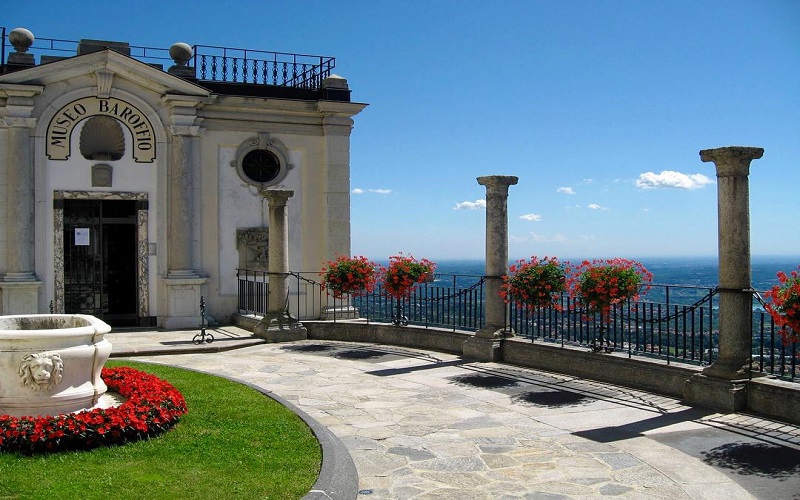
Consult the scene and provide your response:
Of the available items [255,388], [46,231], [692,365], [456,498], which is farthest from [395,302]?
[456,498]

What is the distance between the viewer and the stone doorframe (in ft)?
50.0

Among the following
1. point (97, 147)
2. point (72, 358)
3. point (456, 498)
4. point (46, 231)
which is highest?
point (97, 147)

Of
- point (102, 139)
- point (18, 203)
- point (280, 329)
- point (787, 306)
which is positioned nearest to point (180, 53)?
point (102, 139)

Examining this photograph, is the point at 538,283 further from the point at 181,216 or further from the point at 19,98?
the point at 19,98

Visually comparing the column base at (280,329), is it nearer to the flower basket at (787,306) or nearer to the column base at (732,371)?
the column base at (732,371)

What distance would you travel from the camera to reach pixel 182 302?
15867 mm

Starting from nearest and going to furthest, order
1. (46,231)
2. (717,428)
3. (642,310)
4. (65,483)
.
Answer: (65,483) → (717,428) → (642,310) → (46,231)

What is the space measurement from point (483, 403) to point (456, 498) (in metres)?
3.26

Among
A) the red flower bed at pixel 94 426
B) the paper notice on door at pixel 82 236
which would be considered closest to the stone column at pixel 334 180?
the paper notice on door at pixel 82 236

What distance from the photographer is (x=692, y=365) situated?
8.96 metres

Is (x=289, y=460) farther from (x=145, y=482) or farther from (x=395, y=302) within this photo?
(x=395, y=302)

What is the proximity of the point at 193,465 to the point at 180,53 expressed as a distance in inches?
507

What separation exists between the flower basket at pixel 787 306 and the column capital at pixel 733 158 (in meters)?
1.36

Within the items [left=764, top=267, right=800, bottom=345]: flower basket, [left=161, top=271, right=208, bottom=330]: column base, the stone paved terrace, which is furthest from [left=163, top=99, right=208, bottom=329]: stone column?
[left=764, top=267, right=800, bottom=345]: flower basket
